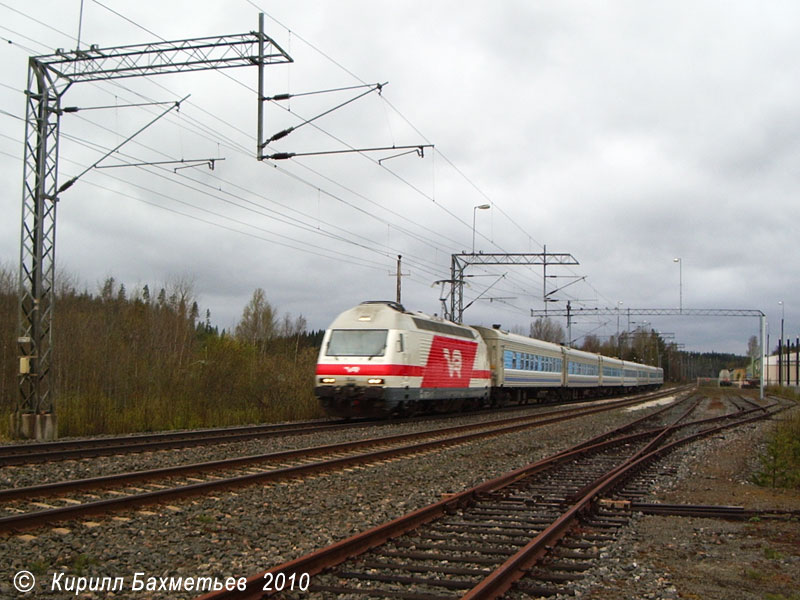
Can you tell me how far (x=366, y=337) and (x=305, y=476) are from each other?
1075 cm

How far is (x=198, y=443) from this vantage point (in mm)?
14617

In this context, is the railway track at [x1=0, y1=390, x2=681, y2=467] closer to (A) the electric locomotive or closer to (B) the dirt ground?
(A) the electric locomotive

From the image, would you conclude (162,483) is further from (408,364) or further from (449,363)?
(449,363)

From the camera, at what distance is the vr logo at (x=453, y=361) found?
25014mm

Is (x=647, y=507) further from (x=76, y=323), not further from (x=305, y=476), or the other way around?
(x=76, y=323)

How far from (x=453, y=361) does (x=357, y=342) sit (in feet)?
16.7

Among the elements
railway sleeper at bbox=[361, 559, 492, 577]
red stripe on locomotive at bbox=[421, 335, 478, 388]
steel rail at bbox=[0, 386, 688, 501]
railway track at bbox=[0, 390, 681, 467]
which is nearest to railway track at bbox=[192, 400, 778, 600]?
railway sleeper at bbox=[361, 559, 492, 577]

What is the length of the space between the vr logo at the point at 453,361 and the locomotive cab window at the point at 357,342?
12.6ft

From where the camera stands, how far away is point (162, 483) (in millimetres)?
9883

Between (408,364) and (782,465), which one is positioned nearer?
(782,465)

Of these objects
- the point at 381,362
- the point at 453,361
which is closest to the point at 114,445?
the point at 381,362

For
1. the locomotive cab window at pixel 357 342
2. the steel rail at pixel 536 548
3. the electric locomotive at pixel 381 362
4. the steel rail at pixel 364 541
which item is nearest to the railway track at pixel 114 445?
the electric locomotive at pixel 381 362

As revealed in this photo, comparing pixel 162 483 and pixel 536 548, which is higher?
pixel 536 548

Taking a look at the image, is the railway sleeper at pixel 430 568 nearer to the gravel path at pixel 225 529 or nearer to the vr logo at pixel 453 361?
the gravel path at pixel 225 529
